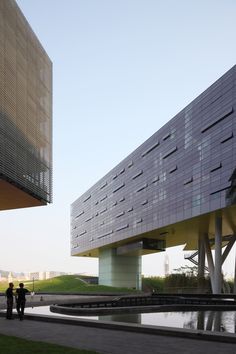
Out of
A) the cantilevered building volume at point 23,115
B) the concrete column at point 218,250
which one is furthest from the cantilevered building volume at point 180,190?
the cantilevered building volume at point 23,115

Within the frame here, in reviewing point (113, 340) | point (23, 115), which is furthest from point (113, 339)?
point (23, 115)

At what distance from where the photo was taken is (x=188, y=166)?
5131 cm

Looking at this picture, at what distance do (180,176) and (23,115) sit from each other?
86.5 ft

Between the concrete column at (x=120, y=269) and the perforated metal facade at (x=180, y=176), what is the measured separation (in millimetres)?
7670

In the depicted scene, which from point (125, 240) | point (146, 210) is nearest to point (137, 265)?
point (125, 240)

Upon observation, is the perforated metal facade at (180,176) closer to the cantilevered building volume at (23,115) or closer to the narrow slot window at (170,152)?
the narrow slot window at (170,152)

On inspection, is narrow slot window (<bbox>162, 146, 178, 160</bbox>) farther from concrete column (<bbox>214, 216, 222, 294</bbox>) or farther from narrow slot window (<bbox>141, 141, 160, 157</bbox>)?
concrete column (<bbox>214, 216, 222, 294</bbox>)

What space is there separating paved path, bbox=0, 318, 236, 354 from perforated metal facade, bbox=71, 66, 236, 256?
101 feet

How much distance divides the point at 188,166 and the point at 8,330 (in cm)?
3863

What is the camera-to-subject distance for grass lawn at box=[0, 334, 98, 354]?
9891 mm

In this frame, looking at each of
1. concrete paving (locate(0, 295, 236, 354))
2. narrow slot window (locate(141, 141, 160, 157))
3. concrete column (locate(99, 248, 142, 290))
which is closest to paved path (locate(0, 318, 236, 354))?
concrete paving (locate(0, 295, 236, 354))

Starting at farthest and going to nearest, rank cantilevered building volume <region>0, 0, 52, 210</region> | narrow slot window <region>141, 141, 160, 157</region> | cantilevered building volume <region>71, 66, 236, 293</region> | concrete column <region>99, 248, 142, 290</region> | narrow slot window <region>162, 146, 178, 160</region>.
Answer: concrete column <region>99, 248, 142, 290</region> < narrow slot window <region>141, 141, 160, 157</region> < narrow slot window <region>162, 146, 178, 160</region> < cantilevered building volume <region>71, 66, 236, 293</region> < cantilevered building volume <region>0, 0, 52, 210</region>

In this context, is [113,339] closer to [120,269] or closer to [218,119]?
[218,119]

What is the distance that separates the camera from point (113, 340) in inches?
483
